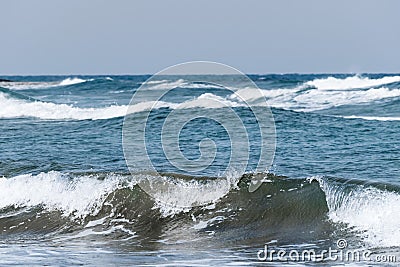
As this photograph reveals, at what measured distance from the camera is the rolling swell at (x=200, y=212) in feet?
32.6

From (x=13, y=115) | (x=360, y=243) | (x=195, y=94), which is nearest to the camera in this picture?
(x=360, y=243)

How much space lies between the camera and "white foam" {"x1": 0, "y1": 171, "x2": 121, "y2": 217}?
11.6 m

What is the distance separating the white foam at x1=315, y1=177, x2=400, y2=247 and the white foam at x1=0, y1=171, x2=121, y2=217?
3.49 m

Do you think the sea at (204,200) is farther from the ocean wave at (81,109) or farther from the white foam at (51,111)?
the white foam at (51,111)

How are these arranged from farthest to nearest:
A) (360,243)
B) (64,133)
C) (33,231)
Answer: (64,133)
(33,231)
(360,243)

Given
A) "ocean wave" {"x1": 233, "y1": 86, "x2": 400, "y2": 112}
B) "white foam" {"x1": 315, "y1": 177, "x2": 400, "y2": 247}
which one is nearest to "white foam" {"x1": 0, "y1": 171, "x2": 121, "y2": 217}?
"white foam" {"x1": 315, "y1": 177, "x2": 400, "y2": 247}

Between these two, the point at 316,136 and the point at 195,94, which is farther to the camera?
the point at 195,94

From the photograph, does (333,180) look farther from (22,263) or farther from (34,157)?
(34,157)

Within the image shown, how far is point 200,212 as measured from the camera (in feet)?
36.4

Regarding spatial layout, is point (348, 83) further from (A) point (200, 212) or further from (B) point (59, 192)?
(A) point (200, 212)

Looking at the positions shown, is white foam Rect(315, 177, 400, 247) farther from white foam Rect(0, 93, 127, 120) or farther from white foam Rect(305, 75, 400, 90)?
white foam Rect(305, 75, 400, 90)

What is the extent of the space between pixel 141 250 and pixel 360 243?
8.71 feet

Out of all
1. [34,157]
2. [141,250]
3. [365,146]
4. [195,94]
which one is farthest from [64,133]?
[195,94]

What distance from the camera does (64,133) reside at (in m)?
20.4
